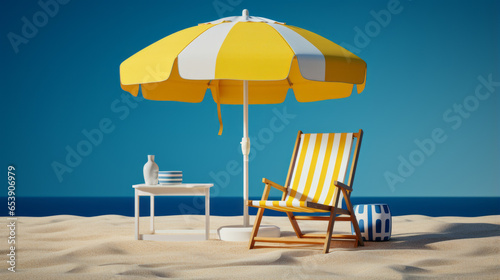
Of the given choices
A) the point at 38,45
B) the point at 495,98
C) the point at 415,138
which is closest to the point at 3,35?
the point at 38,45

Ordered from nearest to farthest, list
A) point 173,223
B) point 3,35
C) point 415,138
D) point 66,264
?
point 66,264 < point 173,223 < point 3,35 < point 415,138

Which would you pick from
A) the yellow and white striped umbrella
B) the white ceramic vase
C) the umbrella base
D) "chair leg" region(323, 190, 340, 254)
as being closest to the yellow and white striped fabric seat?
"chair leg" region(323, 190, 340, 254)

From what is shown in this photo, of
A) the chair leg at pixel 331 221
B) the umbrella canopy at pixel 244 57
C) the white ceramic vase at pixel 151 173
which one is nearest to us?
the umbrella canopy at pixel 244 57

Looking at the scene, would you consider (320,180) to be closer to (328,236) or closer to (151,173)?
(328,236)

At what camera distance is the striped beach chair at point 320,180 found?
4742 mm

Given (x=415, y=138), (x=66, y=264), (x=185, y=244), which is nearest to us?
(x=66, y=264)

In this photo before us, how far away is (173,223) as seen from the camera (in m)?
6.96

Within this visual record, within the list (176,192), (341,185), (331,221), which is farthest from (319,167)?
(176,192)

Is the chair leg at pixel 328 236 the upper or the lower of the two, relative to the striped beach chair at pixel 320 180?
lower

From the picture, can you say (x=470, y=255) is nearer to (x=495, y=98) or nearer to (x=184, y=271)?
(x=184, y=271)

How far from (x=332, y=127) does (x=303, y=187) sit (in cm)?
1760

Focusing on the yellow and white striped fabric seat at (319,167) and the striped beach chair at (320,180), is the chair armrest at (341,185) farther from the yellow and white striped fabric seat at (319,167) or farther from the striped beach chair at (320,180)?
the yellow and white striped fabric seat at (319,167)

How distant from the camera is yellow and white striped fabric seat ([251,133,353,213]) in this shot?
16.4ft

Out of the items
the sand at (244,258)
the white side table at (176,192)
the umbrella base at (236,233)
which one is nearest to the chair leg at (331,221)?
the sand at (244,258)
